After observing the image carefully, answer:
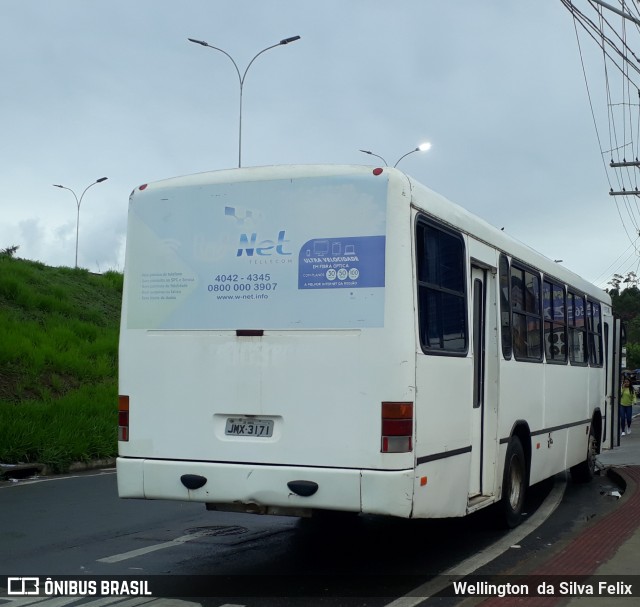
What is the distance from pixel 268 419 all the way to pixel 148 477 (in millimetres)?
1099

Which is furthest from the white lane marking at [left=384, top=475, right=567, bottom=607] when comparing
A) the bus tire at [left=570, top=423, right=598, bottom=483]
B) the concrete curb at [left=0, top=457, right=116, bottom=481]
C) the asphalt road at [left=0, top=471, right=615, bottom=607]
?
the concrete curb at [left=0, top=457, right=116, bottom=481]

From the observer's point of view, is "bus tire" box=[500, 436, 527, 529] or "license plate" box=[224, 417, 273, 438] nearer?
"license plate" box=[224, 417, 273, 438]

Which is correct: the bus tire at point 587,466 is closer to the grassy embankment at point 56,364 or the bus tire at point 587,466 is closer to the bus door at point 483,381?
the bus door at point 483,381

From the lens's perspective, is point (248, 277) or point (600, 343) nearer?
point (248, 277)

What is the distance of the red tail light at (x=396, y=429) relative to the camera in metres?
6.46

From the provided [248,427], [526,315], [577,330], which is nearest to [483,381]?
[526,315]

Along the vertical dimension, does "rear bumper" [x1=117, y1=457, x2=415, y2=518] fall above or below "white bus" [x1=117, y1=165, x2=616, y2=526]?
below

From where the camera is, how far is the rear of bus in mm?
6527

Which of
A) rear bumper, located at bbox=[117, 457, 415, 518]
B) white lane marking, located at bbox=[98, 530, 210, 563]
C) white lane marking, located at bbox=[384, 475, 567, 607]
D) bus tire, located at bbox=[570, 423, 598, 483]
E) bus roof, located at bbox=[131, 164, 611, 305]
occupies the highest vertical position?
bus roof, located at bbox=[131, 164, 611, 305]

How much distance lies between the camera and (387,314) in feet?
21.5

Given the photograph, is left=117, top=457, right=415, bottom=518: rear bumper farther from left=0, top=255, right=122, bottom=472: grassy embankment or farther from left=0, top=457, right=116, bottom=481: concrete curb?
left=0, top=255, right=122, bottom=472: grassy embankment

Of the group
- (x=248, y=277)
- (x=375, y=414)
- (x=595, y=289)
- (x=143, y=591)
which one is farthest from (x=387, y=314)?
(x=595, y=289)

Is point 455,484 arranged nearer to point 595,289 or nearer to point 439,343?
point 439,343

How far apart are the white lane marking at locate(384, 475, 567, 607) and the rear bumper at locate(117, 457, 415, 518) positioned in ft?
2.17
